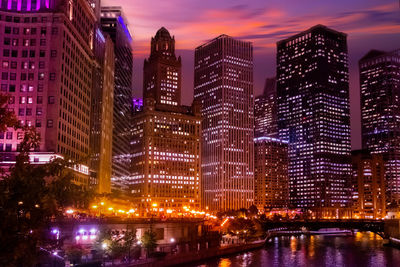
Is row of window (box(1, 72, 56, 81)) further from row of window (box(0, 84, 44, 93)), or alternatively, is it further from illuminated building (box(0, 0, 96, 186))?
row of window (box(0, 84, 44, 93))

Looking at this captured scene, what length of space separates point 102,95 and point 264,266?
300 feet

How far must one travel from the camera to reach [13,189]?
112 ft

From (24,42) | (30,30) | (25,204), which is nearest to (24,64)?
(24,42)

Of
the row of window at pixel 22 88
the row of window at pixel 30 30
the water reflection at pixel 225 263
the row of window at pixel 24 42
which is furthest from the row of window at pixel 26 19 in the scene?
the water reflection at pixel 225 263

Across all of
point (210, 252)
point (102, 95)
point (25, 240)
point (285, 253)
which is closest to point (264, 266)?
point (210, 252)

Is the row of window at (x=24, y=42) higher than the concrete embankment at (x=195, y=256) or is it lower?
higher

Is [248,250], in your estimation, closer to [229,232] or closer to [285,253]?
[285,253]

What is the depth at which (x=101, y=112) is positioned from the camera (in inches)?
6722

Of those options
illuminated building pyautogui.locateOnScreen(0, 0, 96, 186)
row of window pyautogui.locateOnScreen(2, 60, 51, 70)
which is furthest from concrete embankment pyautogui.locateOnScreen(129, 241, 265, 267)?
row of window pyautogui.locateOnScreen(2, 60, 51, 70)

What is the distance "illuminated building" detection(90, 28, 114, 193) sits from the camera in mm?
163062

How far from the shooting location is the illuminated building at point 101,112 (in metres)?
163

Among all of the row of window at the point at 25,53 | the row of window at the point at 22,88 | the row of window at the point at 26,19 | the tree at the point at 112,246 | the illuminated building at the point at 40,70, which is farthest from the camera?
the row of window at the point at 26,19

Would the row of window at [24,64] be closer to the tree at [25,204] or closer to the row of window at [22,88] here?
the row of window at [22,88]

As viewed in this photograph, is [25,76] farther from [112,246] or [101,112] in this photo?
[112,246]
